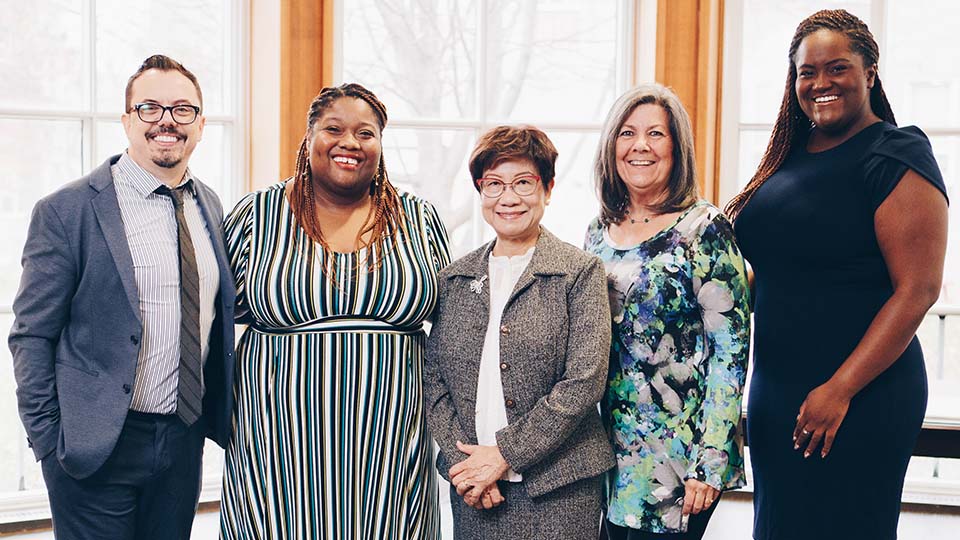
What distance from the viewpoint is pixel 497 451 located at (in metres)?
1.84

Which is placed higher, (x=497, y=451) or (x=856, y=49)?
(x=856, y=49)

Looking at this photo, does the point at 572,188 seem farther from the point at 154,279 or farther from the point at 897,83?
the point at 154,279

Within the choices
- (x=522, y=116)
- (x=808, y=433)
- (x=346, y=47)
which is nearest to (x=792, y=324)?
(x=808, y=433)

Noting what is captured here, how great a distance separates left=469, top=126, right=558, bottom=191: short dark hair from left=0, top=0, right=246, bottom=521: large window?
75.8 inches

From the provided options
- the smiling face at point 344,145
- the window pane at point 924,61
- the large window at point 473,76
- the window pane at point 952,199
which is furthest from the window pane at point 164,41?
the window pane at point 952,199

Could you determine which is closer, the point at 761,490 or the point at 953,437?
the point at 761,490

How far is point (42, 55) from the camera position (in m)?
3.30

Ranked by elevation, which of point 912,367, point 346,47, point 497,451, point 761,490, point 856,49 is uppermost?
point 346,47

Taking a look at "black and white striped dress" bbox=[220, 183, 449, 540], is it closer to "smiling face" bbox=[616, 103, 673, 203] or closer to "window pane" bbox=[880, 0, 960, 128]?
"smiling face" bbox=[616, 103, 673, 203]

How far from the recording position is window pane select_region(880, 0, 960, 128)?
3.74m

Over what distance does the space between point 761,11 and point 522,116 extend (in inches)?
43.3

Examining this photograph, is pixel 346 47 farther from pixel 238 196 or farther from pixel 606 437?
pixel 606 437

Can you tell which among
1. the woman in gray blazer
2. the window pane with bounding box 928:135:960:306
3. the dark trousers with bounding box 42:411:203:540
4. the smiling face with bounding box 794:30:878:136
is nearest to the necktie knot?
the dark trousers with bounding box 42:411:203:540

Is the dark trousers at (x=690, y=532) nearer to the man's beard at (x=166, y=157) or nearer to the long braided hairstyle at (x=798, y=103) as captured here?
the long braided hairstyle at (x=798, y=103)
